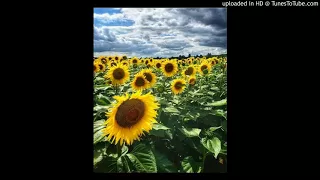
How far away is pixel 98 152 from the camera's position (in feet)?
6.32

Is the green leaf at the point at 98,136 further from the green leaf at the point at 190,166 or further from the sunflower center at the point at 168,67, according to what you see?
the sunflower center at the point at 168,67

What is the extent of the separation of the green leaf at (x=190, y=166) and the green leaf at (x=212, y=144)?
0.51 feet

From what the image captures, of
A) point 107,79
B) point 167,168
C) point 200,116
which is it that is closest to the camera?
point 167,168

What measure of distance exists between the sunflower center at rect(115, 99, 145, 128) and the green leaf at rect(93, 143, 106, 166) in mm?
248

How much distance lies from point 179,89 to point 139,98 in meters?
1.49

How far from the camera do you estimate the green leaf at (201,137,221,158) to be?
6.74 feet

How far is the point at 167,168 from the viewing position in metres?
1.97

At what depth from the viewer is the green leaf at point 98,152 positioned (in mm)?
1889

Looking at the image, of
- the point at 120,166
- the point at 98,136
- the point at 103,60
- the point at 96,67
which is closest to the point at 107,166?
the point at 120,166

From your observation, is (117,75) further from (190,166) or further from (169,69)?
(190,166)

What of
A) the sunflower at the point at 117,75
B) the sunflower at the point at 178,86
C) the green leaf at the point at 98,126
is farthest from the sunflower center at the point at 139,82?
the green leaf at the point at 98,126
